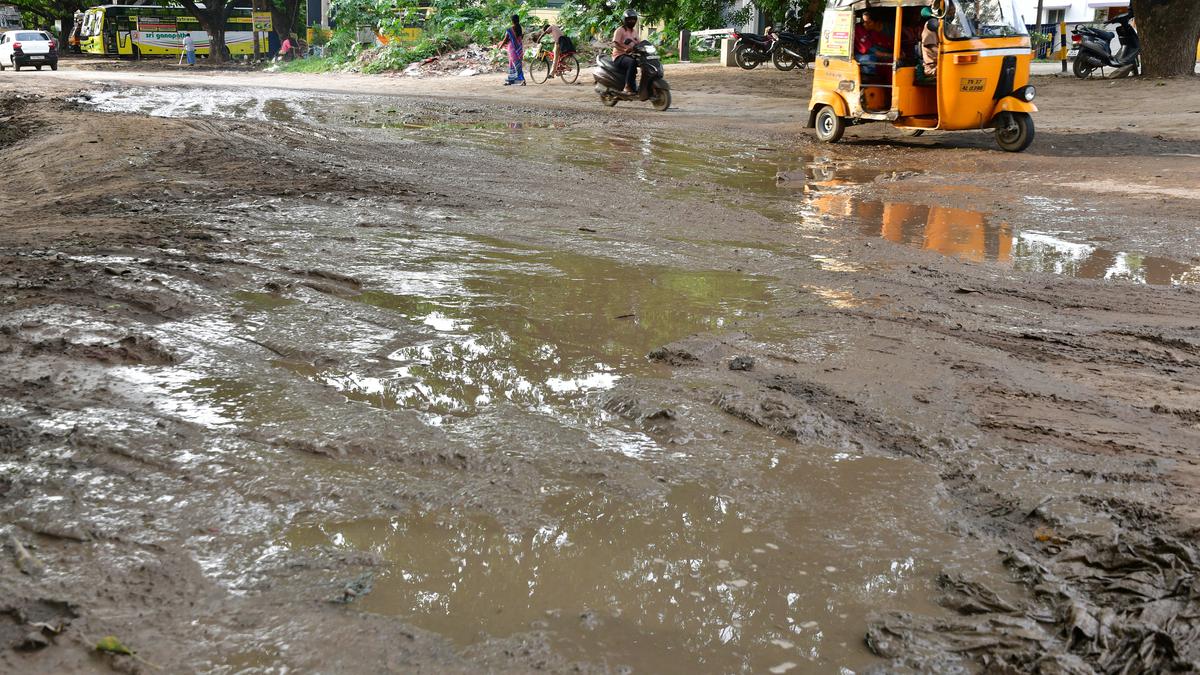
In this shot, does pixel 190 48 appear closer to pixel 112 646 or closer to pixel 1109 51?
pixel 1109 51

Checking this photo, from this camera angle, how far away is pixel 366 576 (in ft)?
8.59

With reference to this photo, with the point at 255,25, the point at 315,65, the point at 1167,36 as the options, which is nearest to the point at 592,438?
the point at 1167,36

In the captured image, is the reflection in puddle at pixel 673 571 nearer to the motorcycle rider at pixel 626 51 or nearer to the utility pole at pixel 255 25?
the motorcycle rider at pixel 626 51

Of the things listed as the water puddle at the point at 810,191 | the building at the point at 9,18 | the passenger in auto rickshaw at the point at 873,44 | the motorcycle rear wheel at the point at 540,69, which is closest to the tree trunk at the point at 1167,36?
the passenger in auto rickshaw at the point at 873,44

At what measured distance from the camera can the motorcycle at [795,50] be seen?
77.0 ft

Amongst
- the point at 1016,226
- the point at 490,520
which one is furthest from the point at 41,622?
the point at 1016,226

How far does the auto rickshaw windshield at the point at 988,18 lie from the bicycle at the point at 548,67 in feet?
44.6

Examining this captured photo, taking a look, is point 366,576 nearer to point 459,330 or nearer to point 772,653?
point 772,653

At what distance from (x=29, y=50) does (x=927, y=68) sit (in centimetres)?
3243

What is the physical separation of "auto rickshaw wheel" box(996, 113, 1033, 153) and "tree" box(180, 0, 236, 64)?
36.3 meters

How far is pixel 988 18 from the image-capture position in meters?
10.9

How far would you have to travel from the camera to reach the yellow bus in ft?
133

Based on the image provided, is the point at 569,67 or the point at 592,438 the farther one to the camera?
the point at 569,67

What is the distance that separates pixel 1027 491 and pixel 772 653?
123 cm
